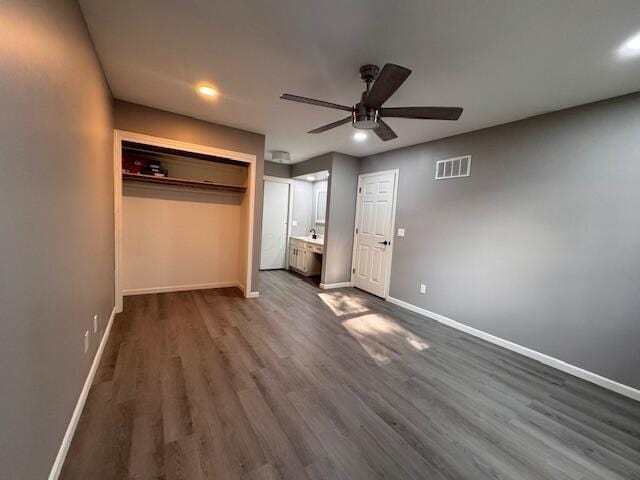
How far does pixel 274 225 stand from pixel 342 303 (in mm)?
2665

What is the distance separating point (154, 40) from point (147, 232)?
2706mm

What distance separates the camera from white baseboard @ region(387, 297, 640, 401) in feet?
7.37

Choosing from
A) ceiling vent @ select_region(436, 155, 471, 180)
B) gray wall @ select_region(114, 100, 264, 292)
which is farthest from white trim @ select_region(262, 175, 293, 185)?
ceiling vent @ select_region(436, 155, 471, 180)

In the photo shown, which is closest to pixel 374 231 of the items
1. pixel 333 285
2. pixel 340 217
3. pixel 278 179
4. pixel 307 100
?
pixel 340 217

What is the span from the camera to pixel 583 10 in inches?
56.5

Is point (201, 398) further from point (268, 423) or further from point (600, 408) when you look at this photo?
point (600, 408)

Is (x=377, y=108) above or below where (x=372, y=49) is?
below

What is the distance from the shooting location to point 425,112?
193 cm

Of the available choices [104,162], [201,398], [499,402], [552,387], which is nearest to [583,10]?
[499,402]

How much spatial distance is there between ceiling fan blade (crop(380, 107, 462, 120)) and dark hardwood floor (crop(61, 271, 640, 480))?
2.10 m

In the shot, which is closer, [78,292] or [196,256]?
[78,292]

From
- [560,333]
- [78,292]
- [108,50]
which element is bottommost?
[560,333]

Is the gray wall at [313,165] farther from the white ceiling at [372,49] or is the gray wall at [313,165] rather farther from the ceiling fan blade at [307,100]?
the ceiling fan blade at [307,100]

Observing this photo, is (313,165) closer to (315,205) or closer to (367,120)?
(315,205)
